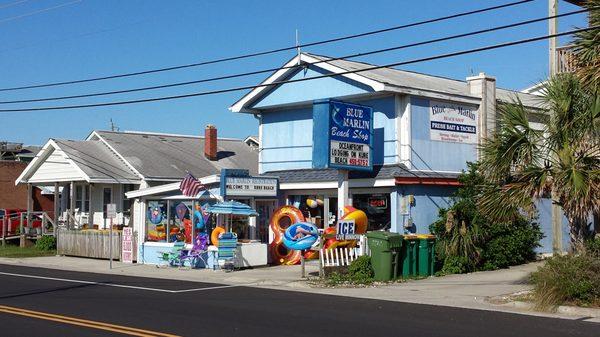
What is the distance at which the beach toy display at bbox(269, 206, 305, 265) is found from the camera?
24.7 meters

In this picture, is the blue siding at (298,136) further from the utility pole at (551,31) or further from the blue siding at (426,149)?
the utility pole at (551,31)

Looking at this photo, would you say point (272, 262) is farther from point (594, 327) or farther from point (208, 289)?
point (594, 327)

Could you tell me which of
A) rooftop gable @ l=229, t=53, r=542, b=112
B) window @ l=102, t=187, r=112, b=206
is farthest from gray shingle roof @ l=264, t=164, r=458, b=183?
window @ l=102, t=187, r=112, b=206

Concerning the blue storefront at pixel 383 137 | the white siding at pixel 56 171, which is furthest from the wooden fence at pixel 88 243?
the blue storefront at pixel 383 137

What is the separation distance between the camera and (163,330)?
457 inches

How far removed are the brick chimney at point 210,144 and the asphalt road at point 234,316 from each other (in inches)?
762

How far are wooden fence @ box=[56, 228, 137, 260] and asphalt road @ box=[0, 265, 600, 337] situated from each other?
1007cm

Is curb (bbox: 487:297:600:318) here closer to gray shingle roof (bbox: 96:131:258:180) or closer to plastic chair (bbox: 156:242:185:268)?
plastic chair (bbox: 156:242:185:268)

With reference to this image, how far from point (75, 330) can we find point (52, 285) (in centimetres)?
828

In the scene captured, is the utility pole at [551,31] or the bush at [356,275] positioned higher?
the utility pole at [551,31]

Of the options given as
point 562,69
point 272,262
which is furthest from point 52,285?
point 562,69

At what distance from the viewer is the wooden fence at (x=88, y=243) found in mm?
28720

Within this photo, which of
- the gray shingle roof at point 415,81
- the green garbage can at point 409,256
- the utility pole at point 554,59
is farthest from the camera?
the gray shingle roof at point 415,81

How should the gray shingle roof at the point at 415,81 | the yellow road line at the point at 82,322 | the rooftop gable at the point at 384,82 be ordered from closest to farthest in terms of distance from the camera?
1. the yellow road line at the point at 82,322
2. the rooftop gable at the point at 384,82
3. the gray shingle roof at the point at 415,81
